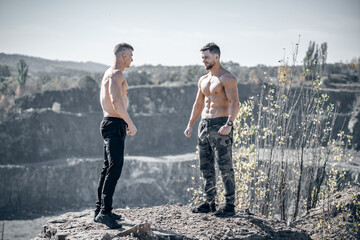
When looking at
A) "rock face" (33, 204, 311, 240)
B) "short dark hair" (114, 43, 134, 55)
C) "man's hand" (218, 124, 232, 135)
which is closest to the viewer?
"rock face" (33, 204, 311, 240)

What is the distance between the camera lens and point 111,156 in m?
4.77

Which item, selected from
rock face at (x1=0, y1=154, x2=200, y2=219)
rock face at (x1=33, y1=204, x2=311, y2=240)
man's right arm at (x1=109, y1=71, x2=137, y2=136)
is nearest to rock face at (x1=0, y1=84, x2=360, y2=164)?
rock face at (x1=0, y1=154, x2=200, y2=219)

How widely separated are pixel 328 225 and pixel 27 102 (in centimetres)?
2973

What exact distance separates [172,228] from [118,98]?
6.33ft

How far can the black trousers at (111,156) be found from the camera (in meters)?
4.79

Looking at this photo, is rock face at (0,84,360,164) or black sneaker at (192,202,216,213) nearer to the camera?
black sneaker at (192,202,216,213)

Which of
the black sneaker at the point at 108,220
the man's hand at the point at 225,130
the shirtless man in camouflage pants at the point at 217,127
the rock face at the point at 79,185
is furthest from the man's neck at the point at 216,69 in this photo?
the rock face at the point at 79,185

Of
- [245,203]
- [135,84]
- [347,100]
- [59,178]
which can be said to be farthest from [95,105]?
[245,203]

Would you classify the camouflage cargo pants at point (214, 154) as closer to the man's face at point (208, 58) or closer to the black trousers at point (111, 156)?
the man's face at point (208, 58)

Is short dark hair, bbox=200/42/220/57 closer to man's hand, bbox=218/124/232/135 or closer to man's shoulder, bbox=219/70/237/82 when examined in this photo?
man's shoulder, bbox=219/70/237/82

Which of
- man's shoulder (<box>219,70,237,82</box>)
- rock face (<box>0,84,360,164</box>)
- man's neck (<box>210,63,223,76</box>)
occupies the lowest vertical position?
rock face (<box>0,84,360,164</box>)

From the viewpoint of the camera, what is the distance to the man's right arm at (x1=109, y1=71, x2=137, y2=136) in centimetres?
480

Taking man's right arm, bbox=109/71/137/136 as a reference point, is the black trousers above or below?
below

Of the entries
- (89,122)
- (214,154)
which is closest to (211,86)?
(214,154)
